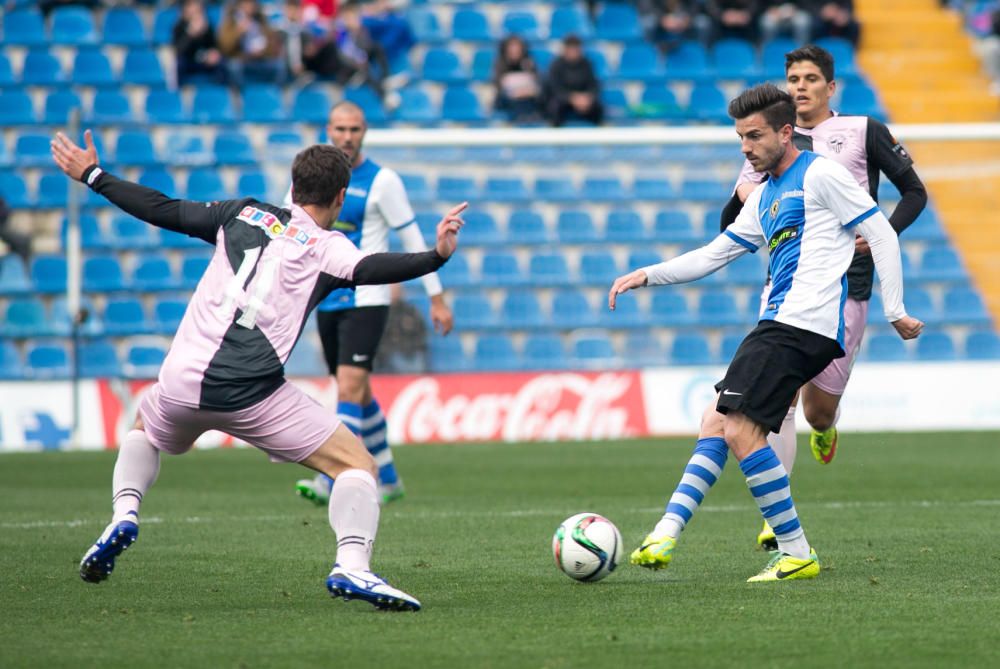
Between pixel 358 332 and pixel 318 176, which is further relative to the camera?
pixel 358 332

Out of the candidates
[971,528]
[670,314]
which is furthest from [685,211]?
[971,528]

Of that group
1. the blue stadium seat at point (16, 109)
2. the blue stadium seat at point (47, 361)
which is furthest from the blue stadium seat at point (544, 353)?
the blue stadium seat at point (16, 109)

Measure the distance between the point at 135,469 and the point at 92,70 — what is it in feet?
47.1

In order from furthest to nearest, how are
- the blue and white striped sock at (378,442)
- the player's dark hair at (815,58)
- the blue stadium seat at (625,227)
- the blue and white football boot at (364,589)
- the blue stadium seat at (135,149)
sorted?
the blue stadium seat at (135,149), the blue stadium seat at (625,227), the blue and white striped sock at (378,442), the player's dark hair at (815,58), the blue and white football boot at (364,589)

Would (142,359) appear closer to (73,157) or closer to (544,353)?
(544,353)

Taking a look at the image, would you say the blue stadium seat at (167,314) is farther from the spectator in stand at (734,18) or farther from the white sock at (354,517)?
the white sock at (354,517)

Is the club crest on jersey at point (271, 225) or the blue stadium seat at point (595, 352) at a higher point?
the club crest on jersey at point (271, 225)

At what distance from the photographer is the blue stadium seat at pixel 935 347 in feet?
57.0

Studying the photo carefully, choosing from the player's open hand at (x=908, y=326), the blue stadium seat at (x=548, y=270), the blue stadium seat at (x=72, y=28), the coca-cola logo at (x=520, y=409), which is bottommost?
the coca-cola logo at (x=520, y=409)

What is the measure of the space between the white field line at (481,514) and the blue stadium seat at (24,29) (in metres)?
12.0

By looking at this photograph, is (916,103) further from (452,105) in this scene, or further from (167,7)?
(167,7)

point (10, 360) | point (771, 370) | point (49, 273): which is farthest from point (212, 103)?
point (771, 370)

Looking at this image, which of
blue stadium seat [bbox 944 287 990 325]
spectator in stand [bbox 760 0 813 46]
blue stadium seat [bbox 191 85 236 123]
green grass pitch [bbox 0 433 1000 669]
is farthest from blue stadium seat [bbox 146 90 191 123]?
blue stadium seat [bbox 944 287 990 325]

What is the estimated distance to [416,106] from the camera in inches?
787
